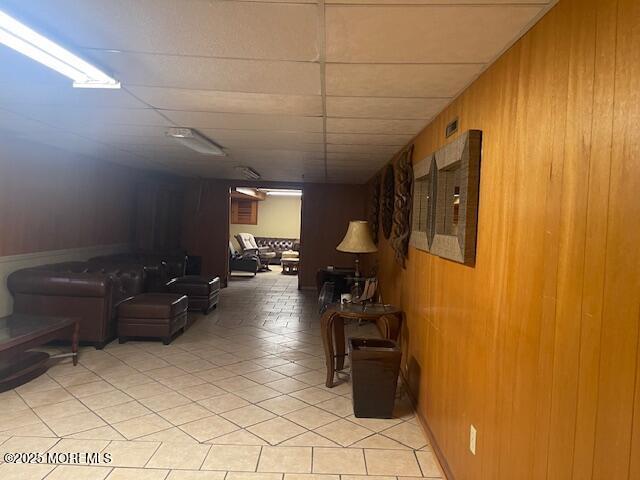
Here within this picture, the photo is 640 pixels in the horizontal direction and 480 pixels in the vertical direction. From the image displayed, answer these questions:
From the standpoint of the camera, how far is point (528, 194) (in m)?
1.48

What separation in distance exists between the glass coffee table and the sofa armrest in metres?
0.36

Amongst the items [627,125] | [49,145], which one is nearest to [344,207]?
[49,145]

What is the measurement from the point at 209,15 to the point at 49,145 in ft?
13.7

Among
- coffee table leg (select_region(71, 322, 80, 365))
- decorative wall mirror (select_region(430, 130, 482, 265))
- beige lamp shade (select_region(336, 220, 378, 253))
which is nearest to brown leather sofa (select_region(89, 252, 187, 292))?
coffee table leg (select_region(71, 322, 80, 365))

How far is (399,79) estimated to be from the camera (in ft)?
7.30

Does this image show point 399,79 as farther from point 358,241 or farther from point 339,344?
point 339,344

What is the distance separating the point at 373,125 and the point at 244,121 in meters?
1.03

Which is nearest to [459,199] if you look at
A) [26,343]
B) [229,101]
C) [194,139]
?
[229,101]

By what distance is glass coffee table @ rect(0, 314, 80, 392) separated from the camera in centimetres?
310

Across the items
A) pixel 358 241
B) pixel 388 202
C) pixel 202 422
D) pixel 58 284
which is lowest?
pixel 202 422

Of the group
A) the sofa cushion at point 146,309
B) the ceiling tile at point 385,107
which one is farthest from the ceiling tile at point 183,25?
the sofa cushion at point 146,309

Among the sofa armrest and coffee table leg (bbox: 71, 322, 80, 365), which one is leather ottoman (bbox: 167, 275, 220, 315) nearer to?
the sofa armrest

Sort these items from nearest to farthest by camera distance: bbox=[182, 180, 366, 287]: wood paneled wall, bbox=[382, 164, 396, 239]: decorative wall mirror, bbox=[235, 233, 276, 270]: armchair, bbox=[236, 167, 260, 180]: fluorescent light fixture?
bbox=[382, 164, 396, 239]: decorative wall mirror → bbox=[236, 167, 260, 180]: fluorescent light fixture → bbox=[182, 180, 366, 287]: wood paneled wall → bbox=[235, 233, 276, 270]: armchair

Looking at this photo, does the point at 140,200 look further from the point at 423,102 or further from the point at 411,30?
the point at 411,30
